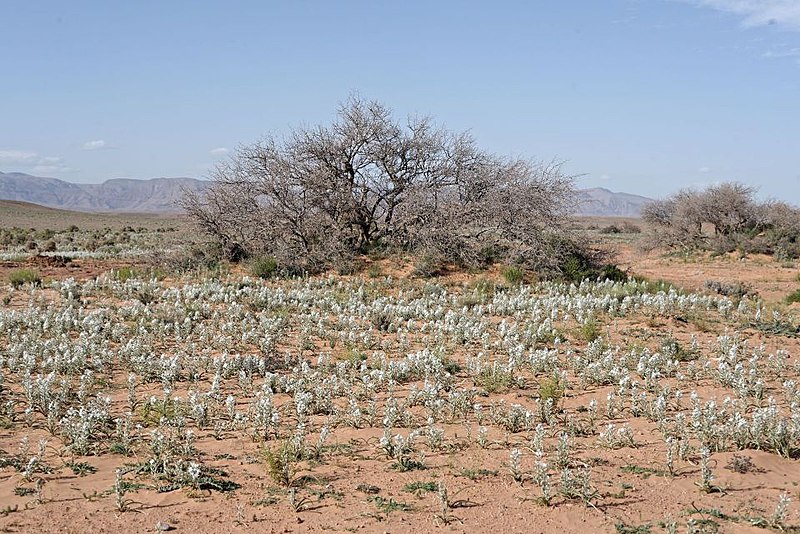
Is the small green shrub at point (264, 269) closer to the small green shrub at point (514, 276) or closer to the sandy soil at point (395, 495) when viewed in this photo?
the small green shrub at point (514, 276)

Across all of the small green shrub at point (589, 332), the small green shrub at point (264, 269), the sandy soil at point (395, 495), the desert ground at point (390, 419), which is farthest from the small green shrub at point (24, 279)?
the small green shrub at point (589, 332)

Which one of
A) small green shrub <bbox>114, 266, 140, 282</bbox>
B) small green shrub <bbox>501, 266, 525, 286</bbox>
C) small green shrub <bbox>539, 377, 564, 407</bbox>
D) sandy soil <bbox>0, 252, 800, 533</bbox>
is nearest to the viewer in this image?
sandy soil <bbox>0, 252, 800, 533</bbox>

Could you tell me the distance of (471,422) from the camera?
714 cm

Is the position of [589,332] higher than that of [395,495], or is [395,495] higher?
[589,332]

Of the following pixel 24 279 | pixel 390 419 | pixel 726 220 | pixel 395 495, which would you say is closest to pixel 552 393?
pixel 390 419

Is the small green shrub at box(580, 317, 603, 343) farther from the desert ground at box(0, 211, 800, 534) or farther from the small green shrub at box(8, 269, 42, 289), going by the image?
the small green shrub at box(8, 269, 42, 289)

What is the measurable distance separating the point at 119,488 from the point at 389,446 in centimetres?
215

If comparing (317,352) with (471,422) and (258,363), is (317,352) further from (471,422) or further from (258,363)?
(471,422)

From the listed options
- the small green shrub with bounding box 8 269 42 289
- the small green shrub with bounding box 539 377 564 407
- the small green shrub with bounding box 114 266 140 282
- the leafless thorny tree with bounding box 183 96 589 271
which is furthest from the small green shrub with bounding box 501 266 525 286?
the small green shrub with bounding box 8 269 42 289

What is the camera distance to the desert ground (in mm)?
5109

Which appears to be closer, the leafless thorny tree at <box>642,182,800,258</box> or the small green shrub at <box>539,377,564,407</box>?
the small green shrub at <box>539,377,564,407</box>

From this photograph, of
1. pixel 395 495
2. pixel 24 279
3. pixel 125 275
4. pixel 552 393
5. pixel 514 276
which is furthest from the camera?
pixel 514 276

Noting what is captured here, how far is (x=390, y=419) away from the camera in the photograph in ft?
21.8

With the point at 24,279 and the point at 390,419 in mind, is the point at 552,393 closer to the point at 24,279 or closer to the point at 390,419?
the point at 390,419
